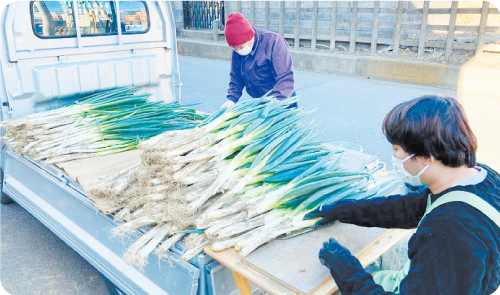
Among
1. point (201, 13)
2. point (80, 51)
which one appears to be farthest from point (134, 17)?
point (201, 13)

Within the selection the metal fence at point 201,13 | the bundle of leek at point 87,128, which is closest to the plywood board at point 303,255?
the bundle of leek at point 87,128

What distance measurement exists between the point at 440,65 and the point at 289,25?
14.9ft

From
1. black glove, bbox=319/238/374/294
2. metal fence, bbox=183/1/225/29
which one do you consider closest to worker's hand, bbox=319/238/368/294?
black glove, bbox=319/238/374/294

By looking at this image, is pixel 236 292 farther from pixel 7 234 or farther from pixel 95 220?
pixel 7 234

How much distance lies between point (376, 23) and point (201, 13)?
687 centimetres

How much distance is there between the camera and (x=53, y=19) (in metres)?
3.64

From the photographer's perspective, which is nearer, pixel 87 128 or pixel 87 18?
pixel 87 128

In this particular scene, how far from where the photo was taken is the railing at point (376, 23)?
27.6 feet

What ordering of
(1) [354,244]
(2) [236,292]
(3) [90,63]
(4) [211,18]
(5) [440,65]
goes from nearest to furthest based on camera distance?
1. (1) [354,244]
2. (2) [236,292]
3. (3) [90,63]
4. (5) [440,65]
5. (4) [211,18]

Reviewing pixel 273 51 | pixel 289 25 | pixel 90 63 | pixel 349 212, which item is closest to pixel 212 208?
pixel 349 212

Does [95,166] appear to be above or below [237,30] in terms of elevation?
below

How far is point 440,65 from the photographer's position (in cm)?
813

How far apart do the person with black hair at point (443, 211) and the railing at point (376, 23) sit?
794 cm

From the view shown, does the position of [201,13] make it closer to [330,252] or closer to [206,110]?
[206,110]
